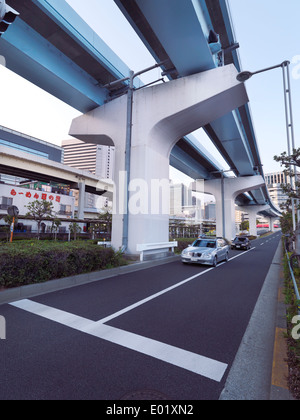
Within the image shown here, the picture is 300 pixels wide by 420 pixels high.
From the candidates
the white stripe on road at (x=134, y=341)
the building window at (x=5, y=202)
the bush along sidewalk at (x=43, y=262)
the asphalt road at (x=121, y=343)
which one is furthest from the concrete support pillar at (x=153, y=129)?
the building window at (x=5, y=202)

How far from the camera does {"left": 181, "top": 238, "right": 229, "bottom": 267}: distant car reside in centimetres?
1075

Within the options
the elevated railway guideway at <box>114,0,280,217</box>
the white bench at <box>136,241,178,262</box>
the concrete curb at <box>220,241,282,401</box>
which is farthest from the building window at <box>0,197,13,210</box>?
the concrete curb at <box>220,241,282,401</box>

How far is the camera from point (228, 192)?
31.9m

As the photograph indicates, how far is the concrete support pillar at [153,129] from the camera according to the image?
10820 mm

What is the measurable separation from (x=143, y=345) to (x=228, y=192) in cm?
3140

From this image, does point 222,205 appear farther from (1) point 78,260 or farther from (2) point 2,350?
(2) point 2,350

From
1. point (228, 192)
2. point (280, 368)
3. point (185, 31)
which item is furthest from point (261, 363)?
point (228, 192)

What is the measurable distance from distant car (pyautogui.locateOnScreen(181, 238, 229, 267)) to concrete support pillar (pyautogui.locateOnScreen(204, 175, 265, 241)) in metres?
19.0

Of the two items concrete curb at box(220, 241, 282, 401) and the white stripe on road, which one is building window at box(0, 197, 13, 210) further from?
concrete curb at box(220, 241, 282, 401)

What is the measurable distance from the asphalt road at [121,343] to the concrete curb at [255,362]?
108mm

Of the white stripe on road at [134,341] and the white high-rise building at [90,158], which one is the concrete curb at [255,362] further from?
the white high-rise building at [90,158]

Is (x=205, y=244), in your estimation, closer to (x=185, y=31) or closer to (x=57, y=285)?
(x=57, y=285)

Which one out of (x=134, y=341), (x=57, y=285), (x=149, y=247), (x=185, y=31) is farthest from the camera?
(x=149, y=247)
